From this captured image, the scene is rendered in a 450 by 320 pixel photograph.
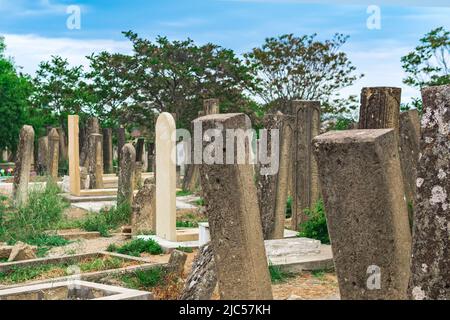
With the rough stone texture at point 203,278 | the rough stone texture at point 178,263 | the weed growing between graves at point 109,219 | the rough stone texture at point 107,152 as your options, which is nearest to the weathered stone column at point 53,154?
the weed growing between graves at point 109,219

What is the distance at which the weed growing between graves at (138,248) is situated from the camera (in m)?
11.2

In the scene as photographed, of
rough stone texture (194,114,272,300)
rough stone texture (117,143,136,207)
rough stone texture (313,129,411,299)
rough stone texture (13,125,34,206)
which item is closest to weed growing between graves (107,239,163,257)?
rough stone texture (117,143,136,207)

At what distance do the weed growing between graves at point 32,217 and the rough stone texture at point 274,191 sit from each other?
4.19 meters

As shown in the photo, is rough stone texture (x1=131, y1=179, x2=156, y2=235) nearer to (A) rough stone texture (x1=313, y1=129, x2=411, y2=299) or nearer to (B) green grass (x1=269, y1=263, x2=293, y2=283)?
(B) green grass (x1=269, y1=263, x2=293, y2=283)

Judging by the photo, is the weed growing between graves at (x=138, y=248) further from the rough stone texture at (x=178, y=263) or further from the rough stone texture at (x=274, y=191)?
the rough stone texture at (x=178, y=263)

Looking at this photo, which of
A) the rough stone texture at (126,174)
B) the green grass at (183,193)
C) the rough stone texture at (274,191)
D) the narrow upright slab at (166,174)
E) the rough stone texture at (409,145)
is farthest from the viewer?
the green grass at (183,193)

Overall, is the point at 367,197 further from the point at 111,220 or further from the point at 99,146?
the point at 99,146

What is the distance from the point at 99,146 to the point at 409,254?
1755cm

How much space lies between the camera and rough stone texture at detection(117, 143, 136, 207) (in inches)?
573

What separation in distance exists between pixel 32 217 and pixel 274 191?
16.6 ft

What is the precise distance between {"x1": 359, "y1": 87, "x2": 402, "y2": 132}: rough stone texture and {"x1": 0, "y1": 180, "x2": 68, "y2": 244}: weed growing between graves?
6.49 metres

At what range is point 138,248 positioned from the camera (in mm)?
11414

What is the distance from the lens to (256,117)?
35219 mm

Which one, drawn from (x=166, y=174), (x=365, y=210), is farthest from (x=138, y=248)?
(x=365, y=210)
